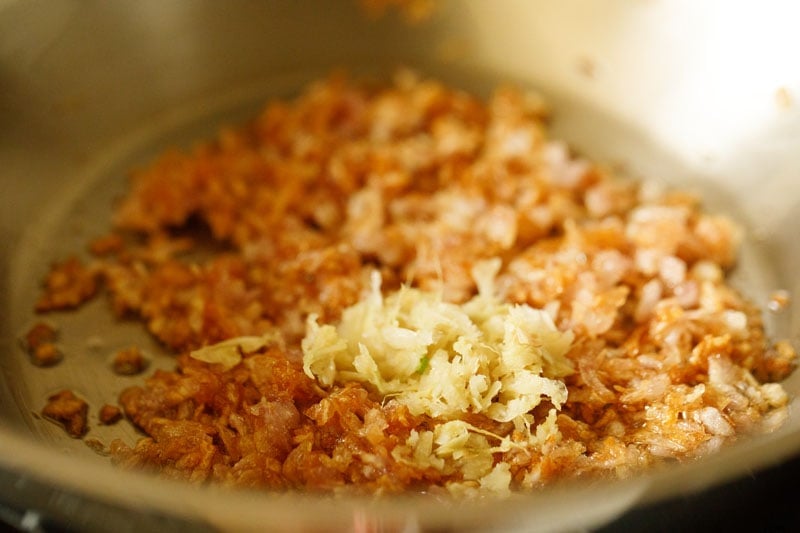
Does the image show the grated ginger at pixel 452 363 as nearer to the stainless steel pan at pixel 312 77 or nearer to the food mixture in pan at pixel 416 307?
the food mixture in pan at pixel 416 307

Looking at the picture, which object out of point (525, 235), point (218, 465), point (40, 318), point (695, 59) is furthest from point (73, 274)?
point (695, 59)

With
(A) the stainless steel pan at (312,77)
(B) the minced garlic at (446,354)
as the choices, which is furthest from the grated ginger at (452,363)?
(A) the stainless steel pan at (312,77)

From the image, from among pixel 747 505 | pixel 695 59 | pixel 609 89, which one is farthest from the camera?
pixel 609 89

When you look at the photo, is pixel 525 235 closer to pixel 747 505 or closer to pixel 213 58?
pixel 747 505

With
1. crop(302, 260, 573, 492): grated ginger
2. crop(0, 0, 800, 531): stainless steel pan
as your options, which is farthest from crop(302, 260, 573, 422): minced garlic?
crop(0, 0, 800, 531): stainless steel pan

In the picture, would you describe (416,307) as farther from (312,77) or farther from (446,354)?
(312,77)

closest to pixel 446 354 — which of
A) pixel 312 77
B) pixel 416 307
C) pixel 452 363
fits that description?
pixel 452 363
